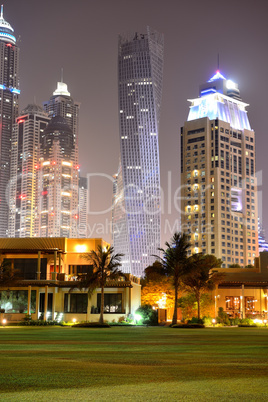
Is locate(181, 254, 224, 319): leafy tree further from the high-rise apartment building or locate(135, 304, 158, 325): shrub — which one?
the high-rise apartment building

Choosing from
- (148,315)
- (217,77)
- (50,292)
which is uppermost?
(217,77)

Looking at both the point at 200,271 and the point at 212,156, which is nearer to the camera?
the point at 200,271

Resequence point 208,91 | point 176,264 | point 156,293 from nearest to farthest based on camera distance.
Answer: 1. point 176,264
2. point 156,293
3. point 208,91

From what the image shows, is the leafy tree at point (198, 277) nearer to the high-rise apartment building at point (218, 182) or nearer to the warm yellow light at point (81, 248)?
the warm yellow light at point (81, 248)

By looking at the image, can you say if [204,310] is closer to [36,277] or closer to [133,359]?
[36,277]

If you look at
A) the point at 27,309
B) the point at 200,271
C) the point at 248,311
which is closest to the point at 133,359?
the point at 200,271

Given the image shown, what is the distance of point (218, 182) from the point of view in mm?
168750

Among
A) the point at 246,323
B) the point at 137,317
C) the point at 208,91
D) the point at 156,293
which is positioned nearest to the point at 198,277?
the point at 246,323

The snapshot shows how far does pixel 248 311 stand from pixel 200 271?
26368mm

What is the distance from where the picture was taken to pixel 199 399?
9.55m

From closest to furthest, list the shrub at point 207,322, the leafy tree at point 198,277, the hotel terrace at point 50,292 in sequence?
the leafy tree at point 198,277
the shrub at point 207,322
the hotel terrace at point 50,292

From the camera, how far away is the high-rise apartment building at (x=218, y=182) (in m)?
167

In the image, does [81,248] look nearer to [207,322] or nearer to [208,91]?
[207,322]

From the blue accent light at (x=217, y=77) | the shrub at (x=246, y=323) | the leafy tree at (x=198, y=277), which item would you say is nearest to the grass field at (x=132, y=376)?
the leafy tree at (x=198, y=277)
